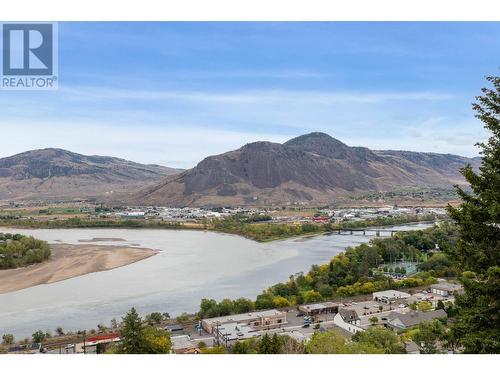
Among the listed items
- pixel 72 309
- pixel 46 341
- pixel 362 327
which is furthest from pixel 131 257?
pixel 362 327

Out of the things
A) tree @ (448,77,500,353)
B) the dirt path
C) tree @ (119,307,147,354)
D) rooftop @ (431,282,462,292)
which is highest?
tree @ (448,77,500,353)

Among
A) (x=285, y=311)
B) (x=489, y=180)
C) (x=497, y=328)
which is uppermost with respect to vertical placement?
(x=489, y=180)

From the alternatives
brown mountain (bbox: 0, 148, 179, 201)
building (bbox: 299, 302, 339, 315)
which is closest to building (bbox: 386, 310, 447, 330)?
building (bbox: 299, 302, 339, 315)

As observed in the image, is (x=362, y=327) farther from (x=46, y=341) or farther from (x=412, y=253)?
(x=412, y=253)

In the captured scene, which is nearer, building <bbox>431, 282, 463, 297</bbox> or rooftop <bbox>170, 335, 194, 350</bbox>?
rooftop <bbox>170, 335, 194, 350</bbox>

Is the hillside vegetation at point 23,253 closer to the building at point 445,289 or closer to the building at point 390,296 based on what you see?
the building at point 390,296

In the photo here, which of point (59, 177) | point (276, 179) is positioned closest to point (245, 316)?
point (276, 179)

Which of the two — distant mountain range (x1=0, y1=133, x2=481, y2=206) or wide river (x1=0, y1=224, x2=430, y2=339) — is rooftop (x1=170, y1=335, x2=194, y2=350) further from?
distant mountain range (x1=0, y1=133, x2=481, y2=206)
